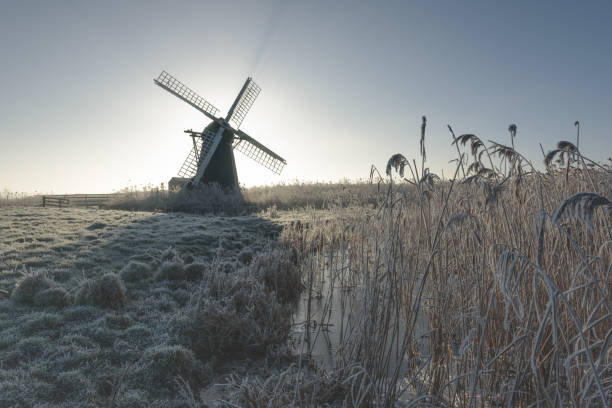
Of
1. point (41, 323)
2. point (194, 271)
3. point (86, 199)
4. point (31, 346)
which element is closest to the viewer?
point (31, 346)

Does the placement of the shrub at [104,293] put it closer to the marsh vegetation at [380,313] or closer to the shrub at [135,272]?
the marsh vegetation at [380,313]

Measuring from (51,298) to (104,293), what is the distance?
601mm

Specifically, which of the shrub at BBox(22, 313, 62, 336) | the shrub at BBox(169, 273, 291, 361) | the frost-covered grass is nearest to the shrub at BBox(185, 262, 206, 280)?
the frost-covered grass

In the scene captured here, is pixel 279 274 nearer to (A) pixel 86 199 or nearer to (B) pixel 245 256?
(B) pixel 245 256

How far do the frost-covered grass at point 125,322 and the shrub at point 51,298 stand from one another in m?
0.01

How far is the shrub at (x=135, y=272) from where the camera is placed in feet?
17.7

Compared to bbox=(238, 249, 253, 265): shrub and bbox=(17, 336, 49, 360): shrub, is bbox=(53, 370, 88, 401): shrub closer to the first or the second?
bbox=(17, 336, 49, 360): shrub

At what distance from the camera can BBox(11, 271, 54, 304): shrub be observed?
4453 mm

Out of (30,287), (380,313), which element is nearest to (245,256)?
(30,287)

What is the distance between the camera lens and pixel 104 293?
14.6 feet

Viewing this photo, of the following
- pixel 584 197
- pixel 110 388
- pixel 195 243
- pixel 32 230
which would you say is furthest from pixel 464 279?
pixel 32 230

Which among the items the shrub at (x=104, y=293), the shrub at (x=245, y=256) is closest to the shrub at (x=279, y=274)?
the shrub at (x=245, y=256)

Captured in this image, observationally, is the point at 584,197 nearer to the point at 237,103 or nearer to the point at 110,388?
the point at 110,388

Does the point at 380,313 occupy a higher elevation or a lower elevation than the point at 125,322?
higher
